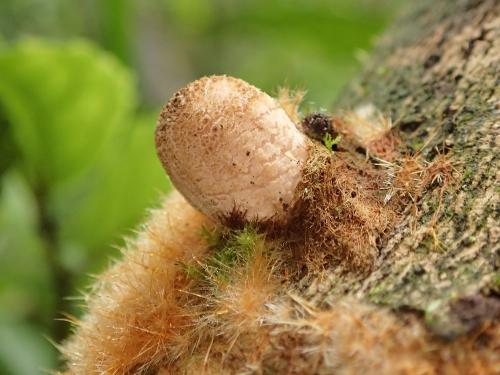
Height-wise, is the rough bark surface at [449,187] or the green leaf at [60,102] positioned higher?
the rough bark surface at [449,187]

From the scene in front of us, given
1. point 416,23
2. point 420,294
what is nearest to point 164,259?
point 420,294

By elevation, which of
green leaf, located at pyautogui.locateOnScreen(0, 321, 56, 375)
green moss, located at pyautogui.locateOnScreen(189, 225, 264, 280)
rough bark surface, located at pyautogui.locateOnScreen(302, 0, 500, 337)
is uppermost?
rough bark surface, located at pyautogui.locateOnScreen(302, 0, 500, 337)

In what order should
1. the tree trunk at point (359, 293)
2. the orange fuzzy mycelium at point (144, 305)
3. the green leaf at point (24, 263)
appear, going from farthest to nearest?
the green leaf at point (24, 263) → the orange fuzzy mycelium at point (144, 305) → the tree trunk at point (359, 293)

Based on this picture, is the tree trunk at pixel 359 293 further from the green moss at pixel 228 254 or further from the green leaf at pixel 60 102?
the green leaf at pixel 60 102

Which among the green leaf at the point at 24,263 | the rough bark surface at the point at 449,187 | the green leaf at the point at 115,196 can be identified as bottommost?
the green leaf at the point at 24,263

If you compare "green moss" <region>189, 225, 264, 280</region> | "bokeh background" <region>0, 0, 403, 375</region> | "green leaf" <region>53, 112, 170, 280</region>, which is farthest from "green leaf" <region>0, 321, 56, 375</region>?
"green moss" <region>189, 225, 264, 280</region>

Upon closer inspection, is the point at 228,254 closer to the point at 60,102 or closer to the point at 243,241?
the point at 243,241

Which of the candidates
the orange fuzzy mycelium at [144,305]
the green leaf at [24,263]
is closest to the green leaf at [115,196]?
the green leaf at [24,263]

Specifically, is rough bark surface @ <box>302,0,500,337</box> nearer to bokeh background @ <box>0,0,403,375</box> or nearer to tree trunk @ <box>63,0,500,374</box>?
tree trunk @ <box>63,0,500,374</box>
